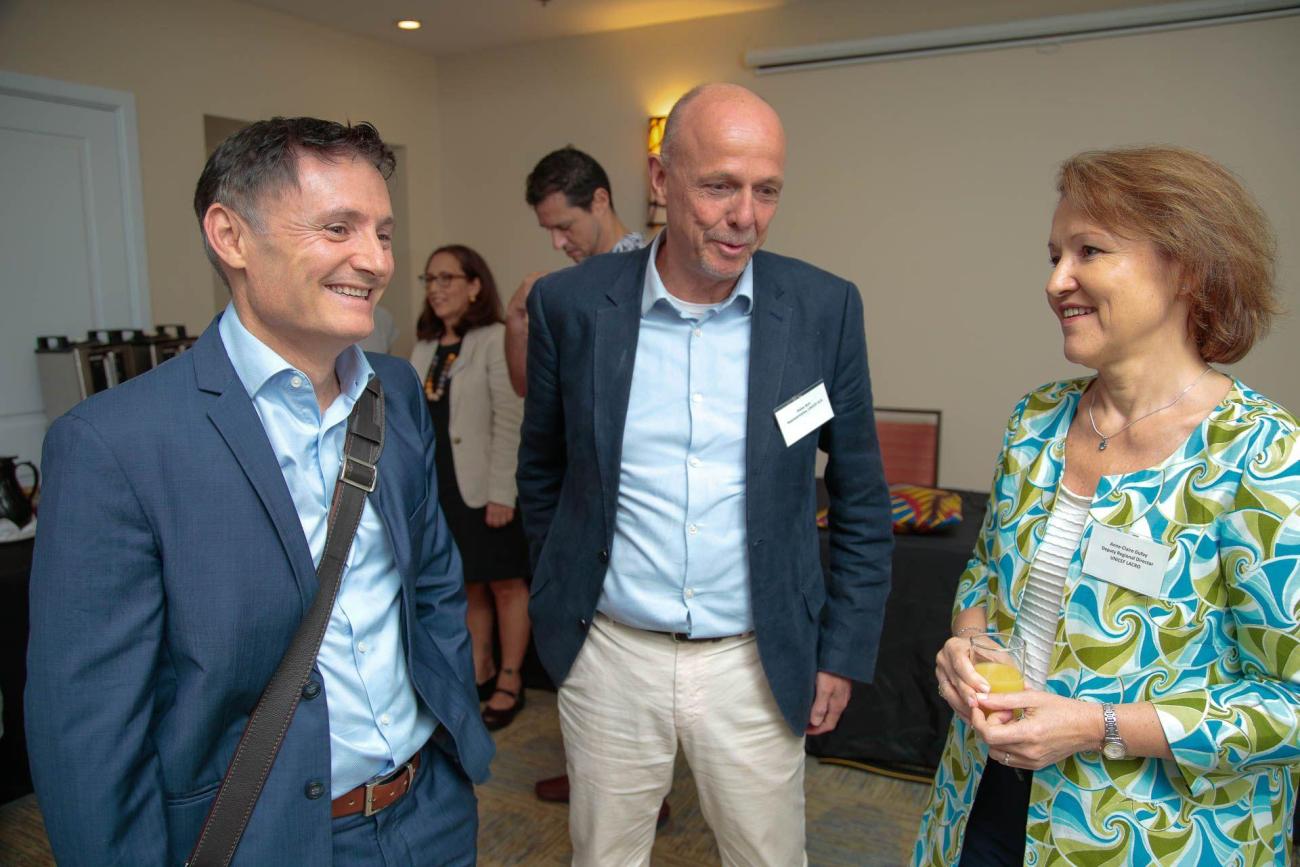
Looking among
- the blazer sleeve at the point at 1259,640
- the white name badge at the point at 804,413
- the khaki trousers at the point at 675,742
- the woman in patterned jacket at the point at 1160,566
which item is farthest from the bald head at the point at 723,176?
the blazer sleeve at the point at 1259,640

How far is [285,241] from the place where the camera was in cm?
106

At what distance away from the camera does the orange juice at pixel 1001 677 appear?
1068 mm

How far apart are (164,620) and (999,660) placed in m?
0.99

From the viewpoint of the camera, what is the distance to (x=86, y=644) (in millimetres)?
942

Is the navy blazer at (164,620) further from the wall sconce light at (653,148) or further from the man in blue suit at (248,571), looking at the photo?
the wall sconce light at (653,148)

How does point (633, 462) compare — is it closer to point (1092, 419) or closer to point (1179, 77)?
point (1092, 419)

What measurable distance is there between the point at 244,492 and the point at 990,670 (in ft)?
3.01

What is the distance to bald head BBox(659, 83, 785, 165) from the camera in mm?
1448

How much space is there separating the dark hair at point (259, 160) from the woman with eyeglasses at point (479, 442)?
2.03 m

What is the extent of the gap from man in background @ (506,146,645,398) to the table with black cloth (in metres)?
1.16

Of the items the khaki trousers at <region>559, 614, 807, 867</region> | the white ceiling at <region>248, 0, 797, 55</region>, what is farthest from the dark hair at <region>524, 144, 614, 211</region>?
the white ceiling at <region>248, 0, 797, 55</region>

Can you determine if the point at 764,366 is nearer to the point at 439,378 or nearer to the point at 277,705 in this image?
the point at 277,705

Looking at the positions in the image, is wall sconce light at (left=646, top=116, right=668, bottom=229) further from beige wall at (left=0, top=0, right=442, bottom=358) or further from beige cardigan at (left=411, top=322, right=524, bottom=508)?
beige cardigan at (left=411, top=322, right=524, bottom=508)

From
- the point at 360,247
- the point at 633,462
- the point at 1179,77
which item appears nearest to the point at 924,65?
the point at 1179,77
